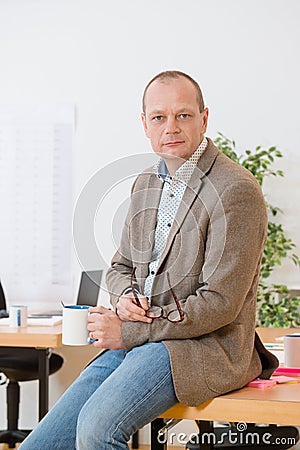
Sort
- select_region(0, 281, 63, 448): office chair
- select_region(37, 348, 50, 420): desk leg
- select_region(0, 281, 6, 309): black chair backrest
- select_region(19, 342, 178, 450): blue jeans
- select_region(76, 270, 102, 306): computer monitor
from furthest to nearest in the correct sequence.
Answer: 1. select_region(0, 281, 6, 309): black chair backrest
2. select_region(76, 270, 102, 306): computer monitor
3. select_region(0, 281, 63, 448): office chair
4. select_region(37, 348, 50, 420): desk leg
5. select_region(19, 342, 178, 450): blue jeans

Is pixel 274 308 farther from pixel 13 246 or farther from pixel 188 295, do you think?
pixel 188 295

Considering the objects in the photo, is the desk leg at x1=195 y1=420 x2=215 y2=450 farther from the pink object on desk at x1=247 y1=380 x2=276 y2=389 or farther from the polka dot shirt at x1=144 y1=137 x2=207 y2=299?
the polka dot shirt at x1=144 y1=137 x2=207 y2=299

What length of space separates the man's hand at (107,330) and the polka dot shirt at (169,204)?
11cm

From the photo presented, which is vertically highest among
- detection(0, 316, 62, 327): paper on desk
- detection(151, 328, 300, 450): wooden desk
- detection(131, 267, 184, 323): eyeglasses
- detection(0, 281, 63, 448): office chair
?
detection(131, 267, 184, 323): eyeglasses

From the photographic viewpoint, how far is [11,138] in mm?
4477

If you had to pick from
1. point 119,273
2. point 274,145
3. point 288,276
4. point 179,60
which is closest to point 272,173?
point 274,145

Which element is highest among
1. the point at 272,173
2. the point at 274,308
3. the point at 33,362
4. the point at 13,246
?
the point at 272,173

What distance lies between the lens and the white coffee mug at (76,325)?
2.13 meters

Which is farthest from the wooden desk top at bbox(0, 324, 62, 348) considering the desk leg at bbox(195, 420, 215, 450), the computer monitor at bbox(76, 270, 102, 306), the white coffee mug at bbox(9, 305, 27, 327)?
the desk leg at bbox(195, 420, 215, 450)

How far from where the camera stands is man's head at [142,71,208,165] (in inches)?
80.0

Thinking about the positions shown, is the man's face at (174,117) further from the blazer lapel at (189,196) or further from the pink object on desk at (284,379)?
the pink object on desk at (284,379)

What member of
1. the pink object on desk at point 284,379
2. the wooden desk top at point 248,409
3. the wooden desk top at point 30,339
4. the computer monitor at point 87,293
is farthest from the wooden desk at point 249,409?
the computer monitor at point 87,293

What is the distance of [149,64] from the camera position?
4305mm

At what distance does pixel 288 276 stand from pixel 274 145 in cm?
69
